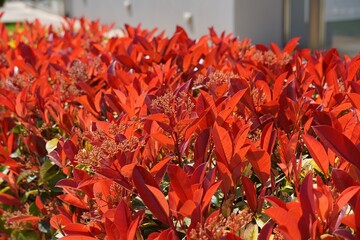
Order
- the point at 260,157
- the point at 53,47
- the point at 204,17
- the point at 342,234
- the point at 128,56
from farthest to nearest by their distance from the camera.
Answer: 1. the point at 204,17
2. the point at 53,47
3. the point at 128,56
4. the point at 260,157
5. the point at 342,234

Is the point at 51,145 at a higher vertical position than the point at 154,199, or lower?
lower

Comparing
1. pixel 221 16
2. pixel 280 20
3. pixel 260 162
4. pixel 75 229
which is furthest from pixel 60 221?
pixel 280 20

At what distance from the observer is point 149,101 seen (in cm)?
214

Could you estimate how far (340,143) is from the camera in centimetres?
148

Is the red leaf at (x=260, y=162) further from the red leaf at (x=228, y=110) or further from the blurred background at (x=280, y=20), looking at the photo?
the blurred background at (x=280, y=20)

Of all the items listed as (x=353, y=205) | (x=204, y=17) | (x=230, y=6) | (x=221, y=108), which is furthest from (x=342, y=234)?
(x=204, y=17)

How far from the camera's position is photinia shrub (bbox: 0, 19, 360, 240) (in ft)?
4.70

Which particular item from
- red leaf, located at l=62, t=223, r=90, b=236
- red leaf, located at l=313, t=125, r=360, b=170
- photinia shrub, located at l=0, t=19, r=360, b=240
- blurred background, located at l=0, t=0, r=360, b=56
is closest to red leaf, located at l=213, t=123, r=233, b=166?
photinia shrub, located at l=0, t=19, r=360, b=240

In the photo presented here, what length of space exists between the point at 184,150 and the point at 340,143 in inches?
18.7

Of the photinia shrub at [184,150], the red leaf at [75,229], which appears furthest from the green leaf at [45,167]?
the red leaf at [75,229]

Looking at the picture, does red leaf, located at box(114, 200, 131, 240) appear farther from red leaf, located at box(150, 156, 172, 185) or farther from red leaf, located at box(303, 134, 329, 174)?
red leaf, located at box(303, 134, 329, 174)

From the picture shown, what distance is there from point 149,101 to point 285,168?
0.61 m

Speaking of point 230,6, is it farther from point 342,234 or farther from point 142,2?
point 342,234

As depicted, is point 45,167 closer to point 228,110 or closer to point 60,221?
point 60,221
